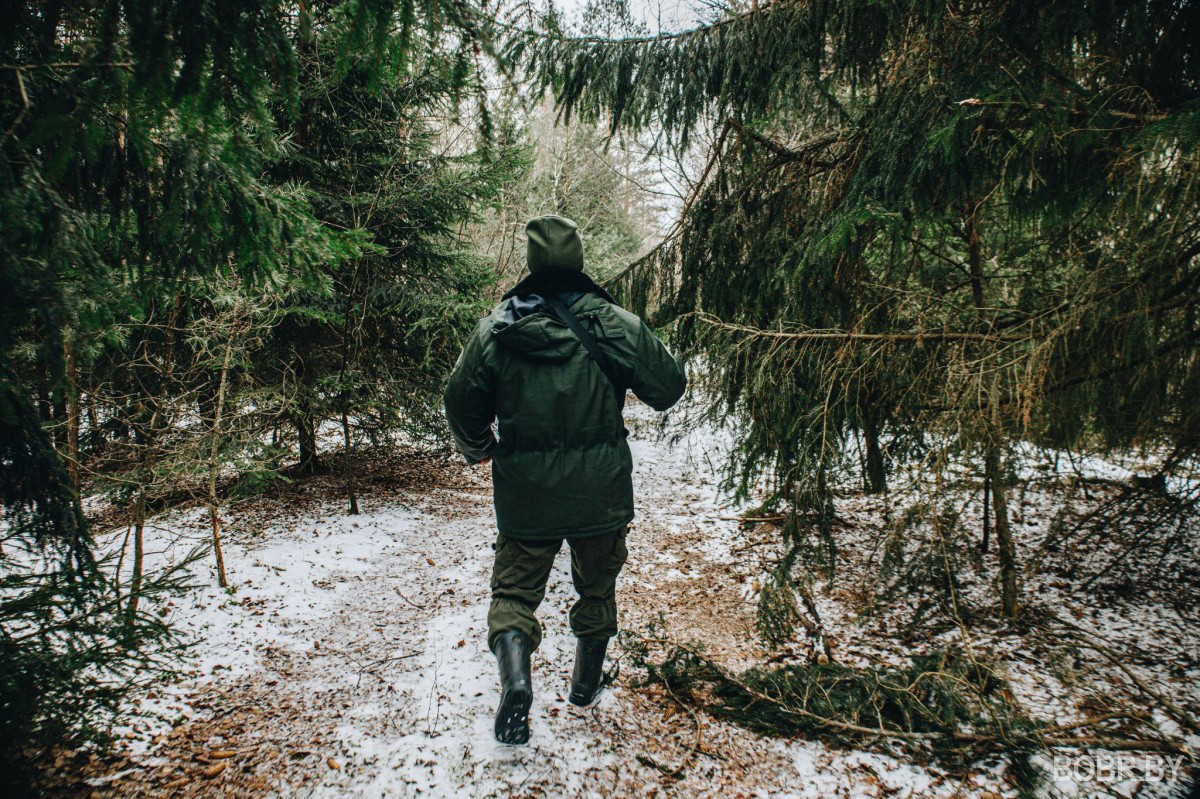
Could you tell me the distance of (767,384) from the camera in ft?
10.8

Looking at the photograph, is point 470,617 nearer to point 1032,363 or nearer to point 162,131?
point 162,131

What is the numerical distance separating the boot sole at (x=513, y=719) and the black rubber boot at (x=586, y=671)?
0.38 m

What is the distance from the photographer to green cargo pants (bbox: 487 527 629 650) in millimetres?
Answer: 2543

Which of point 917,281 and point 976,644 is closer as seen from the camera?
point 976,644

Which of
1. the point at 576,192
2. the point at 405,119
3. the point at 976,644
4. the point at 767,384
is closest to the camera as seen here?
the point at 767,384

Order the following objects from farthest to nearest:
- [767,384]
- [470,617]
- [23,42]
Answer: [470,617] < [767,384] < [23,42]

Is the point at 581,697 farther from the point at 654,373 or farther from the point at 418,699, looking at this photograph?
the point at 654,373

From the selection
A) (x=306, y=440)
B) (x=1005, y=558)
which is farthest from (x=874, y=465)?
(x=306, y=440)

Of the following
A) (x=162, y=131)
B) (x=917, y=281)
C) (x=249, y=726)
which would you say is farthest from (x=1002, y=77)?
(x=249, y=726)

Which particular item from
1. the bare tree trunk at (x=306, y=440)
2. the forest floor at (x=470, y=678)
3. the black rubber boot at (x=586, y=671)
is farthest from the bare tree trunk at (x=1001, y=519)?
the bare tree trunk at (x=306, y=440)

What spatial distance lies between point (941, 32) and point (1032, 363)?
187 centimetres

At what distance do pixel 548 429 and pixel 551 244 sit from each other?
35.8 inches

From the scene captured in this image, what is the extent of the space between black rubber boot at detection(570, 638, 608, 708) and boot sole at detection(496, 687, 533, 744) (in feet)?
1.23

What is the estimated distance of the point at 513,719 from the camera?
247 cm
